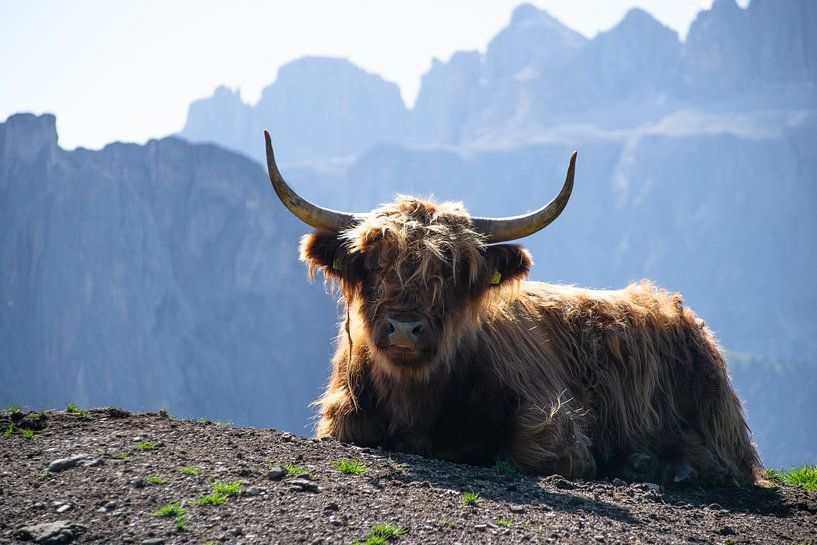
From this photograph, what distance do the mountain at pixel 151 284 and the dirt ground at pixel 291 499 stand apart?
83.1m

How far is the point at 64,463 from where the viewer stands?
4.79 metres

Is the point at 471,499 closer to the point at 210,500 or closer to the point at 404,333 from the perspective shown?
the point at 404,333

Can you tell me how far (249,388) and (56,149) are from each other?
32775 millimetres

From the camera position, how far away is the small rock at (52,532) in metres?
3.87

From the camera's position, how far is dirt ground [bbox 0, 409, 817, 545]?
13.2 feet

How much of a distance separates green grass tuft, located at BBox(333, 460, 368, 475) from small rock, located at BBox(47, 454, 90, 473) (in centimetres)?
145

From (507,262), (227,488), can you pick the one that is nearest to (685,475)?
(507,262)

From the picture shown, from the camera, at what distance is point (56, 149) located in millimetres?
90500

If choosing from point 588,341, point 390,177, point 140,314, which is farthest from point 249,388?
point 390,177

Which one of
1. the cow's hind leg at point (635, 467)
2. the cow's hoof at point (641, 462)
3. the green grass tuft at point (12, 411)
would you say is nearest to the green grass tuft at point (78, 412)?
the green grass tuft at point (12, 411)

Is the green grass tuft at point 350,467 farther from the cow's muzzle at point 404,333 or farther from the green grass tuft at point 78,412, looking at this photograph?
the green grass tuft at point 78,412

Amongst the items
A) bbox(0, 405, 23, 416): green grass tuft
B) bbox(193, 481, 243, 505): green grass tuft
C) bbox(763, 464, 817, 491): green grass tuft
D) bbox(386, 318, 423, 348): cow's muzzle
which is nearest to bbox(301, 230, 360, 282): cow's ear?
Result: bbox(386, 318, 423, 348): cow's muzzle

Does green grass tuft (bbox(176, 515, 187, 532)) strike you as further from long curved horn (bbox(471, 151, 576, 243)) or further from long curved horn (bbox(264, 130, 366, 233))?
long curved horn (bbox(471, 151, 576, 243))

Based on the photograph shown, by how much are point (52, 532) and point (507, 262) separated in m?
3.47
